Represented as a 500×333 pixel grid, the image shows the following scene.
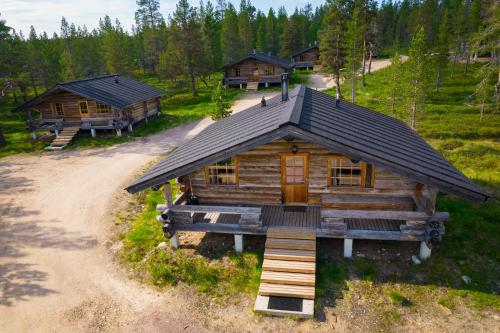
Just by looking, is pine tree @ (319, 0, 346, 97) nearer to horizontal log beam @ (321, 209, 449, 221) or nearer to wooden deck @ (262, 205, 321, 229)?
wooden deck @ (262, 205, 321, 229)

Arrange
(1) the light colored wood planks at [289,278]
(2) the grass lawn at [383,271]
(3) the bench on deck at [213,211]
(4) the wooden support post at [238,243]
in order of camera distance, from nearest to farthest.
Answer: (2) the grass lawn at [383,271] → (1) the light colored wood planks at [289,278] → (3) the bench on deck at [213,211] → (4) the wooden support post at [238,243]

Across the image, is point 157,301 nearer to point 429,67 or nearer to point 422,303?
point 422,303

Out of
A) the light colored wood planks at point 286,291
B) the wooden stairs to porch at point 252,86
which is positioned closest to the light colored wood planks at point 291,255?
the light colored wood planks at point 286,291

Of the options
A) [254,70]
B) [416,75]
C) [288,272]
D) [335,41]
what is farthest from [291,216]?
[254,70]

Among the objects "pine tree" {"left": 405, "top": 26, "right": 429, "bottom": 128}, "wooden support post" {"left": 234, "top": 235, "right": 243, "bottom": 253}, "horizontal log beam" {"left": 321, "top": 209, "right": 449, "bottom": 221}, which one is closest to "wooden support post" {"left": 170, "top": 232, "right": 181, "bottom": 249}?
"wooden support post" {"left": 234, "top": 235, "right": 243, "bottom": 253}

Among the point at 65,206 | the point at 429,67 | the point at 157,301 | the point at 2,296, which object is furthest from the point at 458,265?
the point at 429,67

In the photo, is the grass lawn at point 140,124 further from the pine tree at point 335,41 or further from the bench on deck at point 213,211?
the bench on deck at point 213,211
